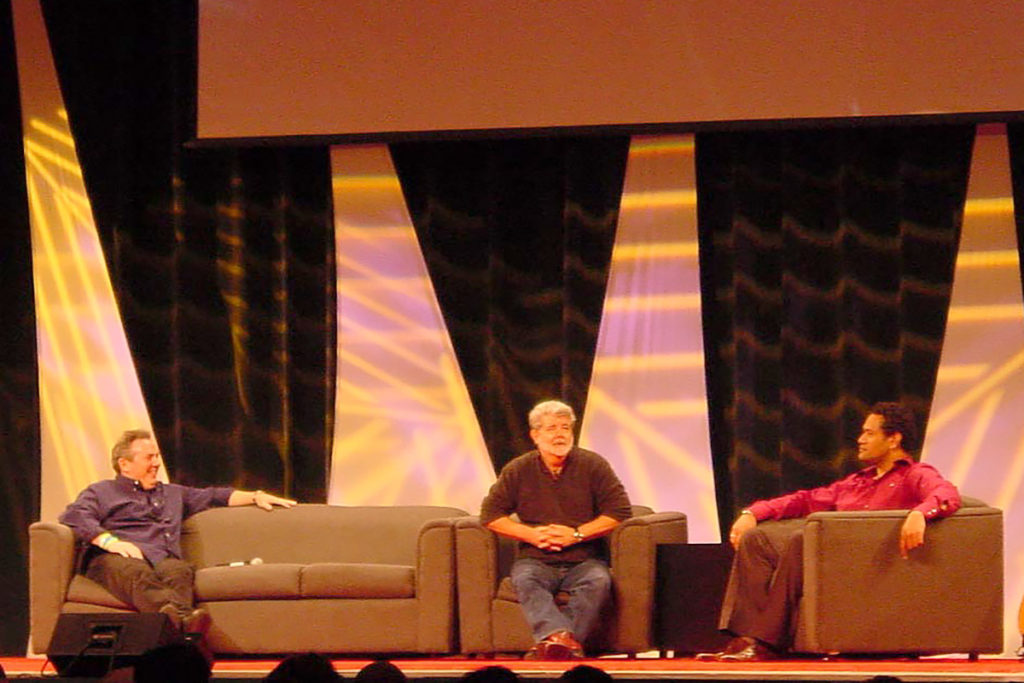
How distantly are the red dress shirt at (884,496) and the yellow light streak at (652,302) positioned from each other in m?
1.43

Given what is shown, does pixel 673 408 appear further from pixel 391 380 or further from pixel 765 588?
pixel 765 588

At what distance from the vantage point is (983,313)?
6762 mm

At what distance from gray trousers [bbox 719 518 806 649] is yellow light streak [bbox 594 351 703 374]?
5.25 feet

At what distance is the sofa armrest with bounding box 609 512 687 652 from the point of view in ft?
18.3

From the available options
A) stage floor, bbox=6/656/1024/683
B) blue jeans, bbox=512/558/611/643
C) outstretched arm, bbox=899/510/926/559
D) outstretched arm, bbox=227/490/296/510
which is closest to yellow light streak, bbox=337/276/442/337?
outstretched arm, bbox=227/490/296/510

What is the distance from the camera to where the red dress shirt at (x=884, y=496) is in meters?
5.16

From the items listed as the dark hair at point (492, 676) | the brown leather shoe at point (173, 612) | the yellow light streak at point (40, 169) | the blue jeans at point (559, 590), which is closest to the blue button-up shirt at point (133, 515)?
the brown leather shoe at point (173, 612)

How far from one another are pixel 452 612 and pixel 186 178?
266 cm

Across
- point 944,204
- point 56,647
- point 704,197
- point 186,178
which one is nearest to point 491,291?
point 704,197

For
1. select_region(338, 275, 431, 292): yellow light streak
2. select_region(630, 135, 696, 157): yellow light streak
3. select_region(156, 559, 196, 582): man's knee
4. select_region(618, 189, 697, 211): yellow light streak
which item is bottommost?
select_region(156, 559, 196, 582): man's knee

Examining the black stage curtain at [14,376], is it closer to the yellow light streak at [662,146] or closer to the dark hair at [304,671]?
the yellow light streak at [662,146]

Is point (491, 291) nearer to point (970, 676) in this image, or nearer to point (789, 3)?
point (789, 3)

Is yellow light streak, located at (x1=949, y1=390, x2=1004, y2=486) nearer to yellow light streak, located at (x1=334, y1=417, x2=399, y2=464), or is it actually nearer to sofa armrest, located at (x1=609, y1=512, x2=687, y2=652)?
sofa armrest, located at (x1=609, y1=512, x2=687, y2=652)

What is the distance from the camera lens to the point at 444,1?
6977mm
